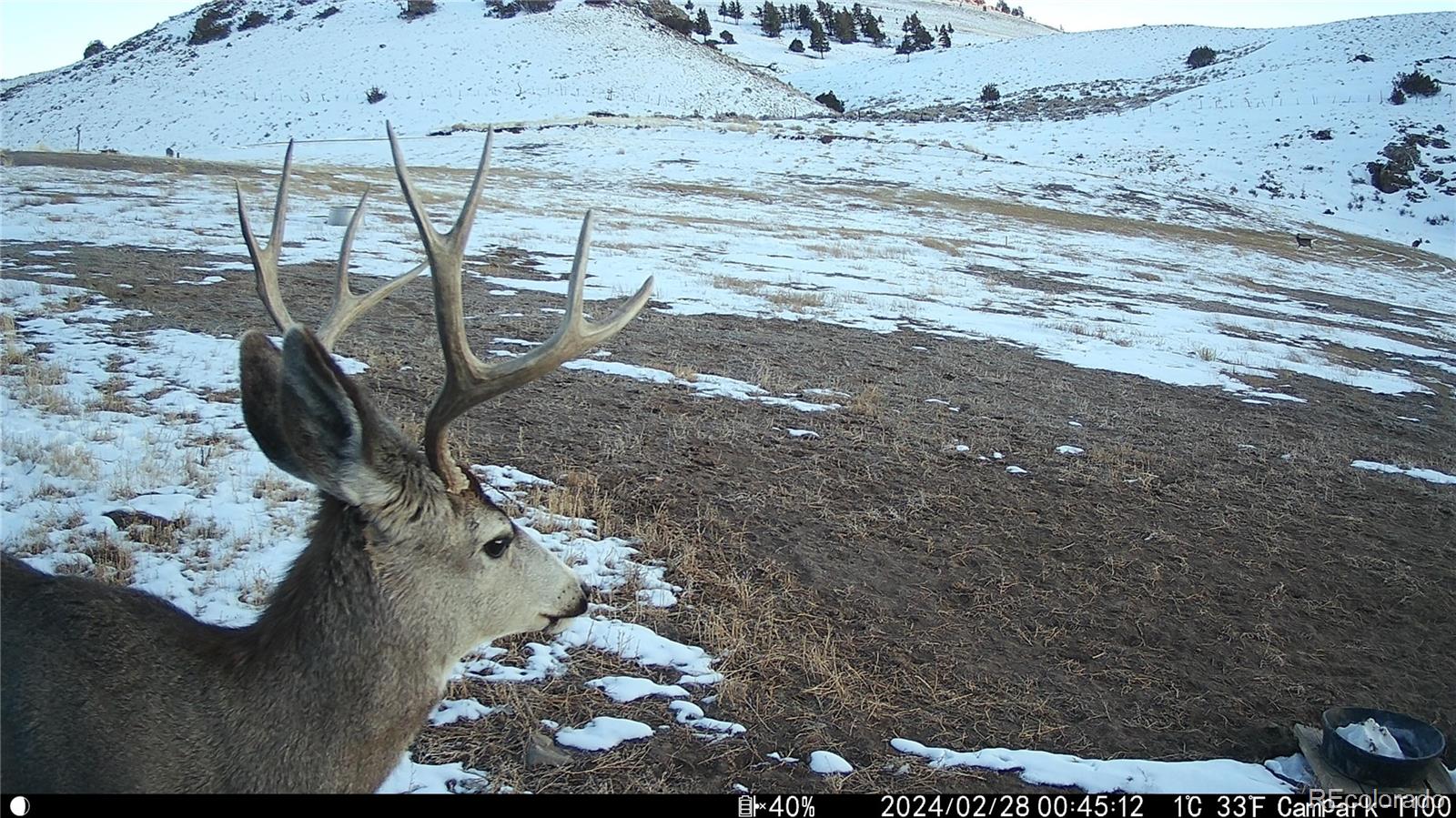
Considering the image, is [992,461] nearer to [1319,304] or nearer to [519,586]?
[519,586]

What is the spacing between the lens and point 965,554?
5.92 metres

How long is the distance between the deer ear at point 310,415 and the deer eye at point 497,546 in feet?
1.47

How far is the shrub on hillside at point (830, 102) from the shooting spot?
58594 mm

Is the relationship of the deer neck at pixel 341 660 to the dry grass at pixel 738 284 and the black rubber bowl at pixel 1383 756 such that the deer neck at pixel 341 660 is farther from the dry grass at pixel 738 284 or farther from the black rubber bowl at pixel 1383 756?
the dry grass at pixel 738 284

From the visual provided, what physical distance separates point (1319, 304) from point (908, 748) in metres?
18.7

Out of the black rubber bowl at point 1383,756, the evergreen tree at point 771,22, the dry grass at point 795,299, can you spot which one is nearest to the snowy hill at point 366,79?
the evergreen tree at point 771,22

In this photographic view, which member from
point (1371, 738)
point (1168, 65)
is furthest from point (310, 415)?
point (1168, 65)

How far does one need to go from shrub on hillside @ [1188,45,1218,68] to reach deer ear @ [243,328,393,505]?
69.9 meters

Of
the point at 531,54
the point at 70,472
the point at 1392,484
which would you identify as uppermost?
the point at 531,54

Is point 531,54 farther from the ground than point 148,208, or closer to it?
farther from the ground

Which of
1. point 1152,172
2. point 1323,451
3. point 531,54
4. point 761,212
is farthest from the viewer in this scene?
point 531,54

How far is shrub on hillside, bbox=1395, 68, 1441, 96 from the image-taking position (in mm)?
43531

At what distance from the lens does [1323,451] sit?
863 cm

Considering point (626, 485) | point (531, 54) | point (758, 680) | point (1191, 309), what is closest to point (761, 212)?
point (1191, 309)
